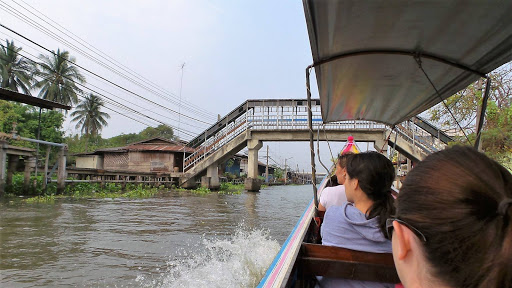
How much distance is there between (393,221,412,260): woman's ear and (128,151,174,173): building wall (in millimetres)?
19918

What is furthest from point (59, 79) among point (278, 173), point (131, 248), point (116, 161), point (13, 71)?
point (278, 173)

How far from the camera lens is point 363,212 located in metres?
1.80

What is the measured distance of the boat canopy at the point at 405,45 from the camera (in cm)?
192

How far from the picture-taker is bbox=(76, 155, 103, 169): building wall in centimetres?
2394

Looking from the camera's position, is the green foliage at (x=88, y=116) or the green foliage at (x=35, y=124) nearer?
the green foliage at (x=35, y=124)

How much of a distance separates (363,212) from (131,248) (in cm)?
422

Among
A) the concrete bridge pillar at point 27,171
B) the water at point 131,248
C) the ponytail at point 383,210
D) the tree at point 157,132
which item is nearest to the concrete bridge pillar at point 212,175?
the concrete bridge pillar at point 27,171

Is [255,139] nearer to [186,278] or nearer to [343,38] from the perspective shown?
[186,278]

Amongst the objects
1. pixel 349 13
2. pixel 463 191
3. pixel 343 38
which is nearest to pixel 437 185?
pixel 463 191

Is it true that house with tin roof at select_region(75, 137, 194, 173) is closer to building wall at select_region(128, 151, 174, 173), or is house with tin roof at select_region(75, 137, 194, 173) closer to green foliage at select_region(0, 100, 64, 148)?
building wall at select_region(128, 151, 174, 173)

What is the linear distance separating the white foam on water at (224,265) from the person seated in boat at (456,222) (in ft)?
11.4

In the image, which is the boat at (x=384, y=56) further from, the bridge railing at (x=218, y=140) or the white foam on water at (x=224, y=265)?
the bridge railing at (x=218, y=140)

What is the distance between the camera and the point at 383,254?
1.64 m

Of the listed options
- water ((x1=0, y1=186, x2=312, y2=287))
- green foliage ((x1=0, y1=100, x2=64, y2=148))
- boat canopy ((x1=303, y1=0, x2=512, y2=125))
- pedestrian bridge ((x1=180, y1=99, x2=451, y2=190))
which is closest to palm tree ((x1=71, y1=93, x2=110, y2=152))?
green foliage ((x1=0, y1=100, x2=64, y2=148))
